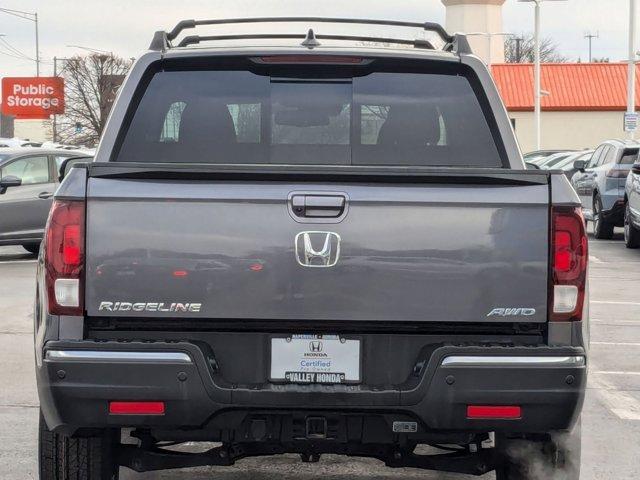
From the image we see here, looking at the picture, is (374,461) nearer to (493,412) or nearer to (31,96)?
(493,412)

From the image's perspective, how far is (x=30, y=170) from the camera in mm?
18844

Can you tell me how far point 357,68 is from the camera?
539cm

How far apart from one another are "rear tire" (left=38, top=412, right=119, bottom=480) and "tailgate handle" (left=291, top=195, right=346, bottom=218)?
1213 mm

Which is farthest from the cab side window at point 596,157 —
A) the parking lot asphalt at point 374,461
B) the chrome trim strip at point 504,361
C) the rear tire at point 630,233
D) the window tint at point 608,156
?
the chrome trim strip at point 504,361

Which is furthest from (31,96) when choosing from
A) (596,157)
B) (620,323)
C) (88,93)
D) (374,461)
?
(374,461)

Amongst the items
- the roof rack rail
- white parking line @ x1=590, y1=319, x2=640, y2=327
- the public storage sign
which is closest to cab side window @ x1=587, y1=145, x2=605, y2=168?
white parking line @ x1=590, y1=319, x2=640, y2=327

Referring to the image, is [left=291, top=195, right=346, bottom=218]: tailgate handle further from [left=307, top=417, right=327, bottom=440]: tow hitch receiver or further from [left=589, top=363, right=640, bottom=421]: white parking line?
[left=589, top=363, right=640, bottom=421]: white parking line

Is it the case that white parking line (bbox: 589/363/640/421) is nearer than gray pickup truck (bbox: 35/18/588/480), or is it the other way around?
gray pickup truck (bbox: 35/18/588/480)

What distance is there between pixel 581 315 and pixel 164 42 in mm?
2101

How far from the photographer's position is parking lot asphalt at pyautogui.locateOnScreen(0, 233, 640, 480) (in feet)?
21.0

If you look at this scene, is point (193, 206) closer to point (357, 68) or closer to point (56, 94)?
point (357, 68)

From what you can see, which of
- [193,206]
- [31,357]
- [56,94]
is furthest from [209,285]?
[56,94]

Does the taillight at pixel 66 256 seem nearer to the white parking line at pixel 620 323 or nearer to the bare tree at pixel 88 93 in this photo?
the white parking line at pixel 620 323

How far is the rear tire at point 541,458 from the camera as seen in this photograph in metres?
5.22
